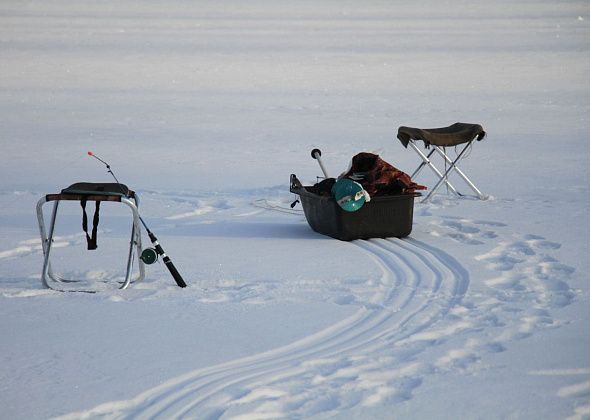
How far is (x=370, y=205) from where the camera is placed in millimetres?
6551

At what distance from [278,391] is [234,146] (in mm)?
7510

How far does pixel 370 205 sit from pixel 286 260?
0.77 m

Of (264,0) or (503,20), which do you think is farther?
(264,0)

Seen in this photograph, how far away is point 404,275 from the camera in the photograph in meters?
5.79

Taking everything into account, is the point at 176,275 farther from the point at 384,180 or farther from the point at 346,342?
the point at 384,180

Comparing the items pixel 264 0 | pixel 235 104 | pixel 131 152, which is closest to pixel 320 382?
pixel 131 152

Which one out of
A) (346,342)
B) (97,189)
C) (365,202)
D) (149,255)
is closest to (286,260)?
(365,202)

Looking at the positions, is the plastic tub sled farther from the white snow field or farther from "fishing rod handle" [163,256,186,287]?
"fishing rod handle" [163,256,186,287]

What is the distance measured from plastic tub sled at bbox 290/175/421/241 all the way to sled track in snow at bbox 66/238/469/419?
0.28m

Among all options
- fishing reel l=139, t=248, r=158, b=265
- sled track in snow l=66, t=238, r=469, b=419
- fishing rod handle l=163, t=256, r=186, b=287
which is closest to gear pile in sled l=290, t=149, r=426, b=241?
sled track in snow l=66, t=238, r=469, b=419

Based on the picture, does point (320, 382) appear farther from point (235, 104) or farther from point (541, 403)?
point (235, 104)

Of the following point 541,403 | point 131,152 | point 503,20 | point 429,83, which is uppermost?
point 503,20

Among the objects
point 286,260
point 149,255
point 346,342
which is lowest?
point 346,342

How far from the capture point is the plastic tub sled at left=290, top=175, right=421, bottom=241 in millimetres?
6551
